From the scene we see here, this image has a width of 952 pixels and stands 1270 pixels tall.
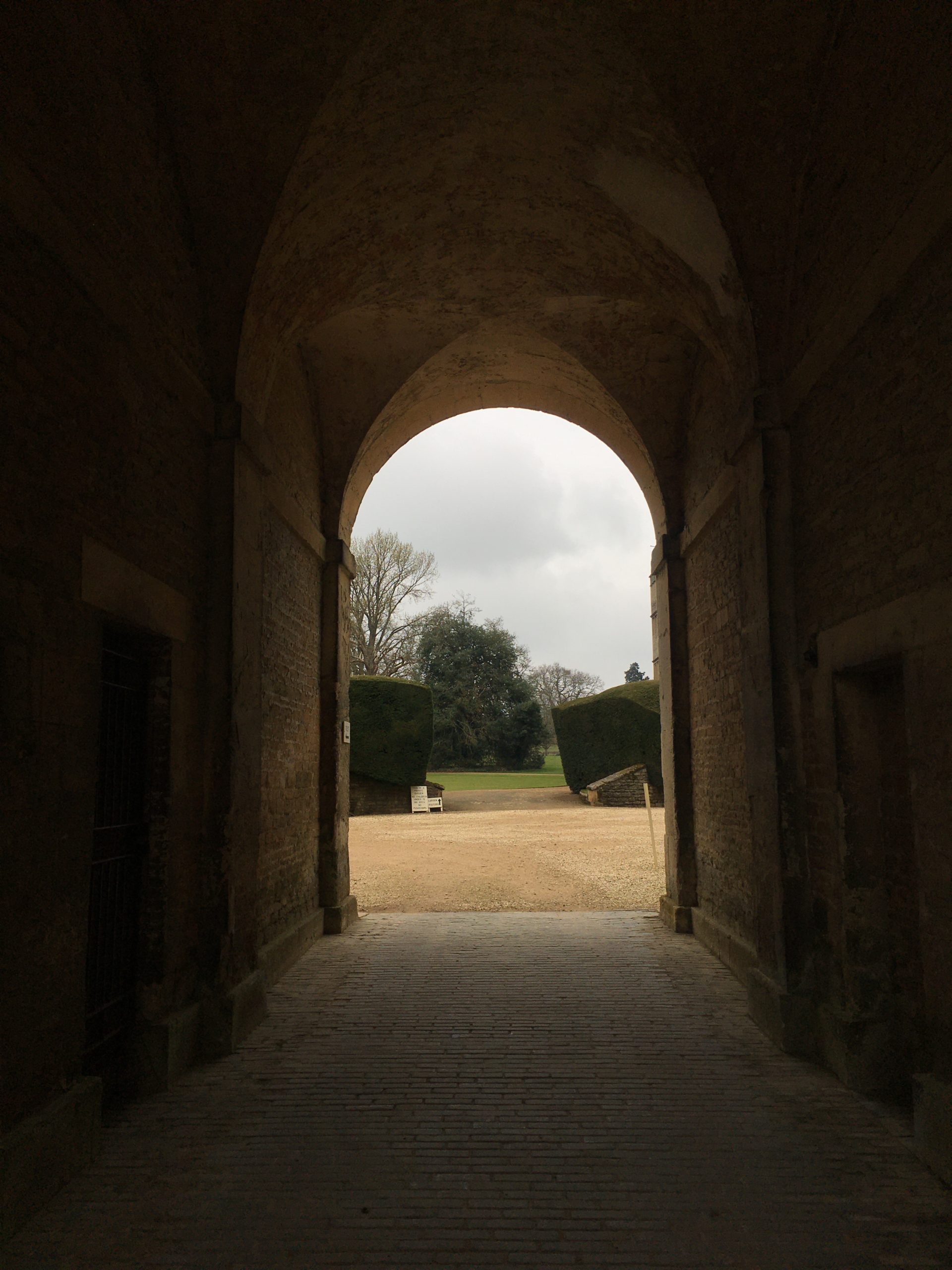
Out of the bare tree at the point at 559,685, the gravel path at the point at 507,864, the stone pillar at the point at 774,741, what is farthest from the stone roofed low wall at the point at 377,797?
the bare tree at the point at 559,685

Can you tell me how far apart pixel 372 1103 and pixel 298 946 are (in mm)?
3056

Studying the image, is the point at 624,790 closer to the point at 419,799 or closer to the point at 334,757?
the point at 419,799

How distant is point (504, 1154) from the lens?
3596mm

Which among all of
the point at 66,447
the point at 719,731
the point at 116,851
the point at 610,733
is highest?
the point at 66,447

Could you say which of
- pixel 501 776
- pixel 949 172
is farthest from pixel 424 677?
pixel 949 172

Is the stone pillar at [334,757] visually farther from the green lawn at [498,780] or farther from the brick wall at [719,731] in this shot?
the green lawn at [498,780]

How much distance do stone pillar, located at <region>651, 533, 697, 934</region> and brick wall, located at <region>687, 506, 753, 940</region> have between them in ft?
0.35

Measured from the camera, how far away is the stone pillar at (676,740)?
7855 mm

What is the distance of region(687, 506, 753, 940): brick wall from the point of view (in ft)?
20.6

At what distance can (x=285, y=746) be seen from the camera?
6.97 m

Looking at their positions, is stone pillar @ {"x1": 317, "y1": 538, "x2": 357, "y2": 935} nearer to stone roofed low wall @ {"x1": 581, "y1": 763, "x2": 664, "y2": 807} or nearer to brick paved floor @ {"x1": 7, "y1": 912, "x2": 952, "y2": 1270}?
brick paved floor @ {"x1": 7, "y1": 912, "x2": 952, "y2": 1270}

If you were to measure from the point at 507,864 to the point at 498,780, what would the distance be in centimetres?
1768

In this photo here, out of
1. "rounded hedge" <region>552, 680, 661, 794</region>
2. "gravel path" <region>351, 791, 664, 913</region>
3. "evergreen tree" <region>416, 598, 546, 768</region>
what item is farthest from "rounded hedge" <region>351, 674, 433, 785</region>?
"evergreen tree" <region>416, 598, 546, 768</region>

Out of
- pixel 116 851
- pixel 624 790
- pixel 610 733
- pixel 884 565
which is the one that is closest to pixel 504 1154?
pixel 116 851
